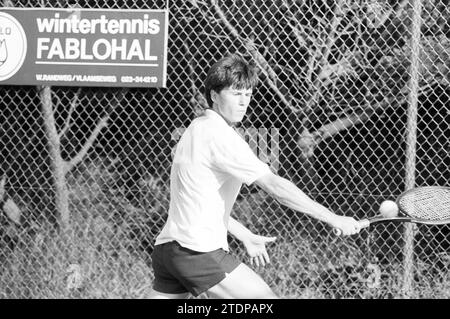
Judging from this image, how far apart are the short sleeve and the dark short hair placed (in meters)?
0.26

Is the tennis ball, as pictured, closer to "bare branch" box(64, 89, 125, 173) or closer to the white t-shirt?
the white t-shirt

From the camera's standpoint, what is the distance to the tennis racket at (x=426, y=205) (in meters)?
4.11

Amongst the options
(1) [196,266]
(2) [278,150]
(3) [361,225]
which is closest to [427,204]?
(3) [361,225]

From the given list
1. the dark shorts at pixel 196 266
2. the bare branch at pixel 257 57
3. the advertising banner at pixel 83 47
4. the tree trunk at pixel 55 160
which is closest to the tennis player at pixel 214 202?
the dark shorts at pixel 196 266

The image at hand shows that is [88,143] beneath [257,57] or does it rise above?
beneath

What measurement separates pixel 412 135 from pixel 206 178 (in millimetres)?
2398

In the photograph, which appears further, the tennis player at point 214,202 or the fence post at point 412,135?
the fence post at point 412,135

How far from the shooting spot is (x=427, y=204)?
4211 mm

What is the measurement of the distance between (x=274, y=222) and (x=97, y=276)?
1265 millimetres

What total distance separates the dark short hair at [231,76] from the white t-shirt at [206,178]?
15 centimetres

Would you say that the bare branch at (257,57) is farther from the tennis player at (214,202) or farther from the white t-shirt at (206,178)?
the white t-shirt at (206,178)

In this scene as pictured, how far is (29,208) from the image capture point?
20.2ft

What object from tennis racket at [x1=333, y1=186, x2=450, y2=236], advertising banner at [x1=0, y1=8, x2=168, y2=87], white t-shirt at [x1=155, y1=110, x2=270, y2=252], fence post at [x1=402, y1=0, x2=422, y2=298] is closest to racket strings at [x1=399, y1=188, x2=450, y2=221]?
tennis racket at [x1=333, y1=186, x2=450, y2=236]

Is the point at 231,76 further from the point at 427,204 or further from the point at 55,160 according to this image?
Answer: the point at 55,160
